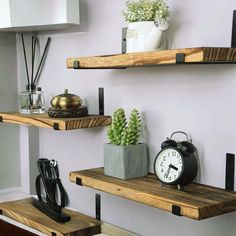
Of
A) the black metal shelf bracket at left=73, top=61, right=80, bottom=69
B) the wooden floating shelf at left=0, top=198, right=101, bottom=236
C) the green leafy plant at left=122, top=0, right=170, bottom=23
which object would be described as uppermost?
the green leafy plant at left=122, top=0, right=170, bottom=23

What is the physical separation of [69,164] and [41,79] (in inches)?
17.6

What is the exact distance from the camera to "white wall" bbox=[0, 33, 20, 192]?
2357 millimetres

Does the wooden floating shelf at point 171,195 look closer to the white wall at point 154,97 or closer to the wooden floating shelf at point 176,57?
the white wall at point 154,97

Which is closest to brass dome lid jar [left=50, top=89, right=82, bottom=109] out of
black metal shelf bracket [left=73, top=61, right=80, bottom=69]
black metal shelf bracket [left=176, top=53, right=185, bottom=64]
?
black metal shelf bracket [left=73, top=61, right=80, bottom=69]

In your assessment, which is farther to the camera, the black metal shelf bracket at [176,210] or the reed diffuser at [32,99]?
the reed diffuser at [32,99]

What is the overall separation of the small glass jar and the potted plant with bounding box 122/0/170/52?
698mm

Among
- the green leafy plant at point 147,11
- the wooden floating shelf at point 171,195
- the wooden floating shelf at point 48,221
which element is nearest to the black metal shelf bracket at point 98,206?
the wooden floating shelf at point 48,221

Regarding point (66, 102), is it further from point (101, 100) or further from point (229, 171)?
point (229, 171)

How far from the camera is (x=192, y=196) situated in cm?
145

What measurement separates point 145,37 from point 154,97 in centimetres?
29

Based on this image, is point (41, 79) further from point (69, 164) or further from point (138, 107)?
point (138, 107)

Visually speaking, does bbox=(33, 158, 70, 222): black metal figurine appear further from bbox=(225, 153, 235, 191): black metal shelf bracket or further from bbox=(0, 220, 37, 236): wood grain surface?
bbox=(225, 153, 235, 191): black metal shelf bracket

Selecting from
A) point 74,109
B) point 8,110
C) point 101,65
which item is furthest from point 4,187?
point 101,65

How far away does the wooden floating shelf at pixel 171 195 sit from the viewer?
1347mm
